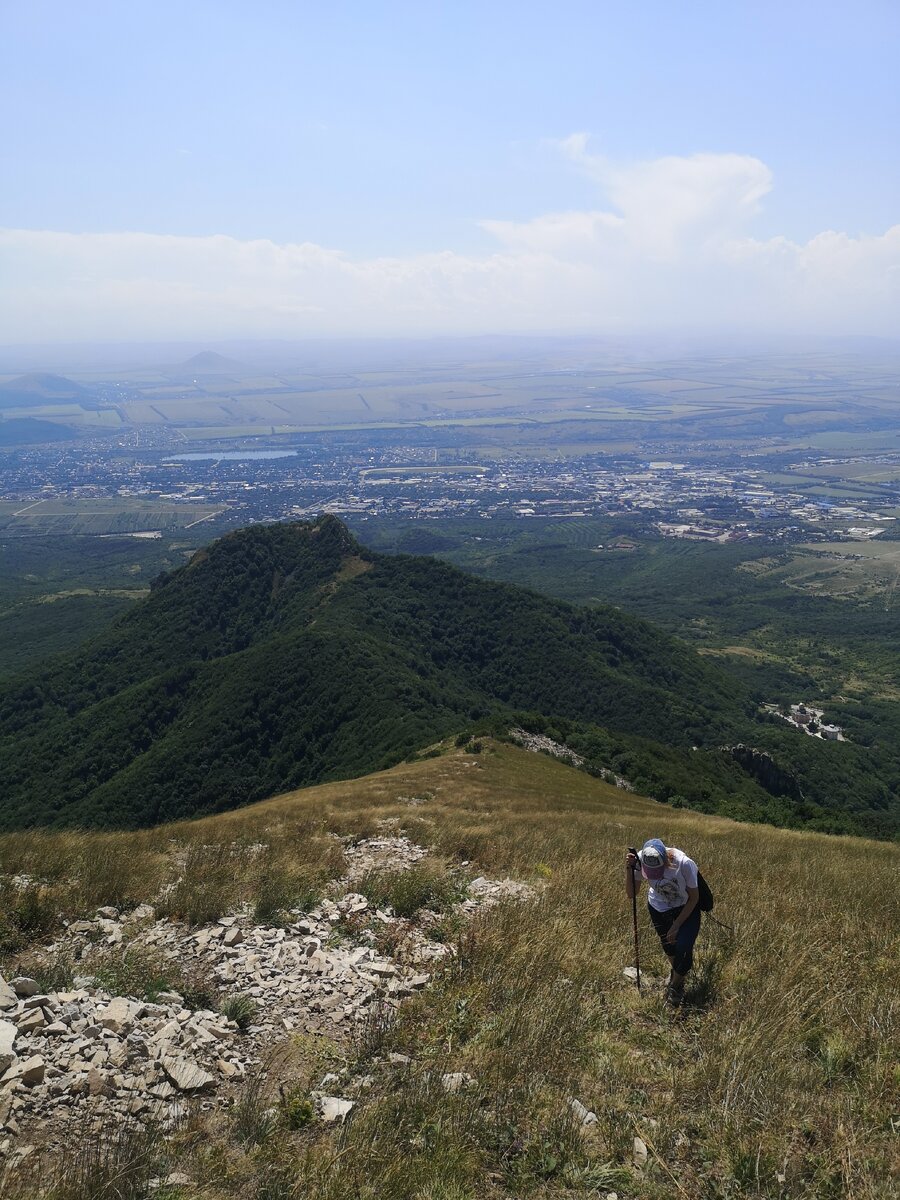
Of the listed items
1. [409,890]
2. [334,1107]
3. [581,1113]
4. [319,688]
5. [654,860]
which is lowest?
[319,688]

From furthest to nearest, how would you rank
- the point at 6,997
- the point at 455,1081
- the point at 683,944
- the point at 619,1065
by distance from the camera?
the point at 683,944 < the point at 6,997 < the point at 619,1065 < the point at 455,1081

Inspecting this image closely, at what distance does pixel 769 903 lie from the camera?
9438mm

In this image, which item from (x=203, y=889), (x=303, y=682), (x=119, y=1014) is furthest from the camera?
(x=303, y=682)

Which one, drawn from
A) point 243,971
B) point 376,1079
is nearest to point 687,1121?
point 376,1079

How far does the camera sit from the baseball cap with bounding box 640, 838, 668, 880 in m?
7.06

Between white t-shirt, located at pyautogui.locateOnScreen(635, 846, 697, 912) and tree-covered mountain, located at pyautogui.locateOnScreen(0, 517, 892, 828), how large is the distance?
29.3m

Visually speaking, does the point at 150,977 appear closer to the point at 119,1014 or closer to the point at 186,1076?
the point at 119,1014

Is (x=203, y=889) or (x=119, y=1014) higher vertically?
(x=119, y=1014)

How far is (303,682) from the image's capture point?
4906 centimetres

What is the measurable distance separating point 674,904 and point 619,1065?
1916mm

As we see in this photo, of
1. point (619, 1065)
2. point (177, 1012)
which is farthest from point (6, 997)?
point (619, 1065)

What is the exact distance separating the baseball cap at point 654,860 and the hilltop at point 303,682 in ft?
104

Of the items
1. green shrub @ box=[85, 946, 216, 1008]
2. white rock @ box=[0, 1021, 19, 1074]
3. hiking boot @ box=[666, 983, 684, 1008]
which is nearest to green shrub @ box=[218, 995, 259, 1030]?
green shrub @ box=[85, 946, 216, 1008]

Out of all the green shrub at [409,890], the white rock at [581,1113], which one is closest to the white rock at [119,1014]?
the green shrub at [409,890]
